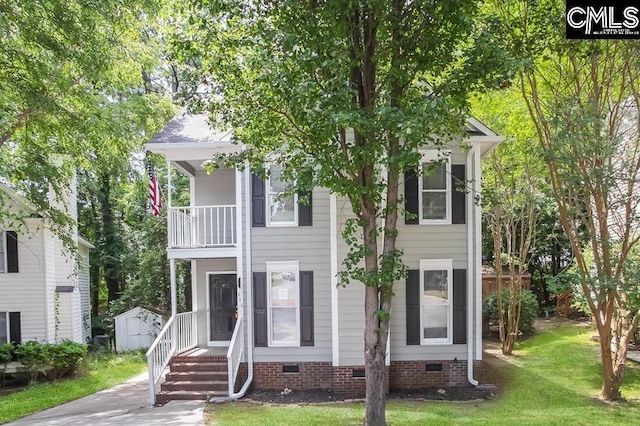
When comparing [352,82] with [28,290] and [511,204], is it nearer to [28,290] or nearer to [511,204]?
[511,204]

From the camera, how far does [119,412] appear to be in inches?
352

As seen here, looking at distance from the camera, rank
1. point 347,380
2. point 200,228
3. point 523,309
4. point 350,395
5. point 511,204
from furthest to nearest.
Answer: point 523,309, point 511,204, point 200,228, point 347,380, point 350,395

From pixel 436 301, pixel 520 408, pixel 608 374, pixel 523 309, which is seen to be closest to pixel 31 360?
pixel 436 301

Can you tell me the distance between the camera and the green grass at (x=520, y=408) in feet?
25.2

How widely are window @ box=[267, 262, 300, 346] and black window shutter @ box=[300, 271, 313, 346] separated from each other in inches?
4.5

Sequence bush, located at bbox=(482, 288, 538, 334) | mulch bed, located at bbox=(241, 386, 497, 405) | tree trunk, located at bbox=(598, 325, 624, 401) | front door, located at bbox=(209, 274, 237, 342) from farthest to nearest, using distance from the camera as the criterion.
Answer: bush, located at bbox=(482, 288, 538, 334) → front door, located at bbox=(209, 274, 237, 342) → mulch bed, located at bbox=(241, 386, 497, 405) → tree trunk, located at bbox=(598, 325, 624, 401)

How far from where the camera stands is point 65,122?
29.8ft

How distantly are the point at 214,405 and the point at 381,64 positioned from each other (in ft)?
22.1

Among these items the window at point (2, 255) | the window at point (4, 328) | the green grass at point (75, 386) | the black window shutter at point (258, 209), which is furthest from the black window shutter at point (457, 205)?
the window at point (4, 328)

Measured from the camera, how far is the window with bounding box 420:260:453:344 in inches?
403

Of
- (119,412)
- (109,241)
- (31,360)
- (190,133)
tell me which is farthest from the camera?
(109,241)

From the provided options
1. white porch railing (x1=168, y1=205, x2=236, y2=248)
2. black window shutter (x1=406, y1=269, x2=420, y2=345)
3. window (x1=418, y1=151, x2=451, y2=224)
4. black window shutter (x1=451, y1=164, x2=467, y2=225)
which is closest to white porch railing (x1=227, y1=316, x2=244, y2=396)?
white porch railing (x1=168, y1=205, x2=236, y2=248)

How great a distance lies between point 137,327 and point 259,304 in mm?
8899

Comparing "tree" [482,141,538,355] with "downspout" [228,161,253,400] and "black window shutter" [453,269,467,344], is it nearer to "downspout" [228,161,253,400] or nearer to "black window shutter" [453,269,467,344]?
"black window shutter" [453,269,467,344]
